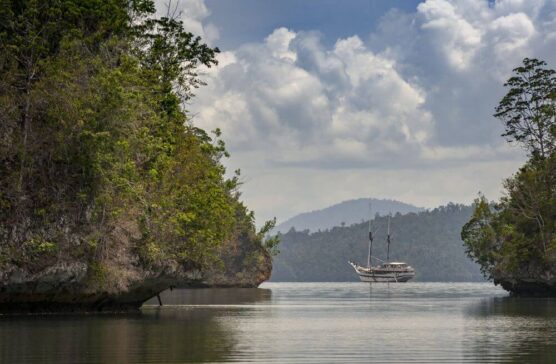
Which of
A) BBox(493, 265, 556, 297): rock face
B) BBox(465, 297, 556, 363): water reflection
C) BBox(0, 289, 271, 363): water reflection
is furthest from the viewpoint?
BBox(493, 265, 556, 297): rock face

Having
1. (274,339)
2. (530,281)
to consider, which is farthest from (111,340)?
(530,281)

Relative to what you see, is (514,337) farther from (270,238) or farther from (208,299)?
(270,238)

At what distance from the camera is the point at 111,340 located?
112ft

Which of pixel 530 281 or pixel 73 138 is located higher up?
pixel 73 138

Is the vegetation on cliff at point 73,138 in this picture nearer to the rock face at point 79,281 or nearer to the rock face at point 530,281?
the rock face at point 79,281

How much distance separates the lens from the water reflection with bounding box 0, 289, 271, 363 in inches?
1108

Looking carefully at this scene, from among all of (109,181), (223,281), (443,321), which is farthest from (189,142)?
(223,281)

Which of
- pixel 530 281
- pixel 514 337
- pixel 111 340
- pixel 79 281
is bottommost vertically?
pixel 514 337

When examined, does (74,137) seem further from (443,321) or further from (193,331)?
(443,321)

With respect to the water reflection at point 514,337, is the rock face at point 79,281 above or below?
above

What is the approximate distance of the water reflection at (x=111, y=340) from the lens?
28141mm

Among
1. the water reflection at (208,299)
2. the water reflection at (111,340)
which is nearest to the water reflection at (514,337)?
the water reflection at (111,340)

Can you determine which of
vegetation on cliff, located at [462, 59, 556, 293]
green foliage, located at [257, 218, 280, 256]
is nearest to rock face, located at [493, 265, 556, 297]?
vegetation on cliff, located at [462, 59, 556, 293]

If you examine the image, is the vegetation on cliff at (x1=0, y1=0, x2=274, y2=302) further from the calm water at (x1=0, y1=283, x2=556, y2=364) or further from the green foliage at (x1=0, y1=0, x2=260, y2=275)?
the calm water at (x1=0, y1=283, x2=556, y2=364)
